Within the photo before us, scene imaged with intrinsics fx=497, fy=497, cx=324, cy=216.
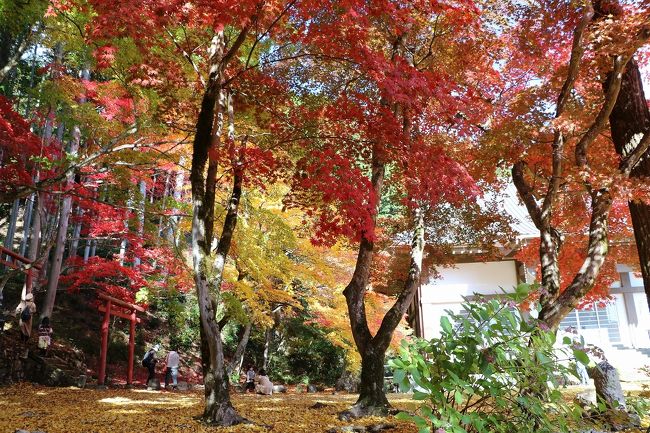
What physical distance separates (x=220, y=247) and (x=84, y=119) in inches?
203

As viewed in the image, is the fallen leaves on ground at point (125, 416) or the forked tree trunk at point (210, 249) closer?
the fallen leaves on ground at point (125, 416)

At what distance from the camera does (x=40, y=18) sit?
8766mm

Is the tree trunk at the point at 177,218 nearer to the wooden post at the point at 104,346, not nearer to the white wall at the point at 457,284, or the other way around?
the wooden post at the point at 104,346

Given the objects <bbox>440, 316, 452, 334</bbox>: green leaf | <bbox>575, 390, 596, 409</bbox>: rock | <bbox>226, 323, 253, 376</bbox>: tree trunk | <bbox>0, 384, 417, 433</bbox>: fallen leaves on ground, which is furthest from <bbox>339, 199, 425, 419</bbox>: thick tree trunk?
<bbox>226, 323, 253, 376</bbox>: tree trunk

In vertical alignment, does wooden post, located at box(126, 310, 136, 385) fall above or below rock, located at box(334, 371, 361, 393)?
above

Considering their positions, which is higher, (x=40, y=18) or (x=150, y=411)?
(x=40, y=18)

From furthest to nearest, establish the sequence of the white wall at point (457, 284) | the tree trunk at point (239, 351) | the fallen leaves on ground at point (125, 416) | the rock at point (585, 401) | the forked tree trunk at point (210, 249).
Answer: the white wall at point (457, 284) < the tree trunk at point (239, 351) < the rock at point (585, 401) < the forked tree trunk at point (210, 249) < the fallen leaves on ground at point (125, 416)

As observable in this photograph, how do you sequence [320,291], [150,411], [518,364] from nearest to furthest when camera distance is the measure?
[518,364] → [150,411] → [320,291]

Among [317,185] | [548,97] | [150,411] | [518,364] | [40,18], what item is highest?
[40,18]

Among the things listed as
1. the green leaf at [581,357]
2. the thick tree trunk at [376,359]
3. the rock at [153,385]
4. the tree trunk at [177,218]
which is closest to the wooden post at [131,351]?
the rock at [153,385]

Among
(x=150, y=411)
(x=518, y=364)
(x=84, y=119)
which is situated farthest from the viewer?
(x=84, y=119)

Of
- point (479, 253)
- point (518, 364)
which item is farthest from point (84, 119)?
point (479, 253)

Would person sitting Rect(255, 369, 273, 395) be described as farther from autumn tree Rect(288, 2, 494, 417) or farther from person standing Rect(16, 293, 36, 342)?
autumn tree Rect(288, 2, 494, 417)

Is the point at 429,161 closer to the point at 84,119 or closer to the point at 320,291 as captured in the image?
the point at 84,119
